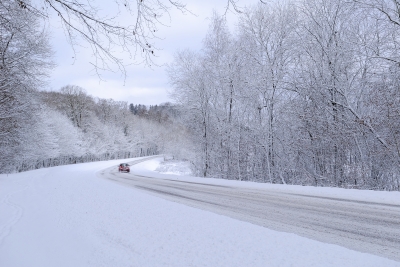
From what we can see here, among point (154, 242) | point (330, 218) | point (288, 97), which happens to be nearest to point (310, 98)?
point (288, 97)

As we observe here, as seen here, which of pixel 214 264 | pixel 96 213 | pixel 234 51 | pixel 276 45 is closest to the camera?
pixel 214 264

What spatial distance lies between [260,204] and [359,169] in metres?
8.50

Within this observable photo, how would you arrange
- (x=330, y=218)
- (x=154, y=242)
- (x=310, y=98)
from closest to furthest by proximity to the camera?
(x=154, y=242) < (x=330, y=218) < (x=310, y=98)

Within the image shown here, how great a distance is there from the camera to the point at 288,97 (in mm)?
18719

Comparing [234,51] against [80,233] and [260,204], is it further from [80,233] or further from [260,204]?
[80,233]

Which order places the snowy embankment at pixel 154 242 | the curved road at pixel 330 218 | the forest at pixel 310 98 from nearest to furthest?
the snowy embankment at pixel 154 242 < the curved road at pixel 330 218 < the forest at pixel 310 98

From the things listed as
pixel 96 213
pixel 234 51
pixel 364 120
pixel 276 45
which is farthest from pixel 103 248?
pixel 234 51

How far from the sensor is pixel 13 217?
9.35 meters

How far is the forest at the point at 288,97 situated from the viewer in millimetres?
13484

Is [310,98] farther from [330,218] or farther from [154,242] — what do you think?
[154,242]

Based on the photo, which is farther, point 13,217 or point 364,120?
point 364,120

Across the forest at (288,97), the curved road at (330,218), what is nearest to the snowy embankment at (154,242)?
the curved road at (330,218)

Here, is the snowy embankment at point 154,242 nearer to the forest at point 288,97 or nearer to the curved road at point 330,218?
the curved road at point 330,218

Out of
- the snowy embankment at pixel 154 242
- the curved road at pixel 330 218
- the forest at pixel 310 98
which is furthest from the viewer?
the forest at pixel 310 98
